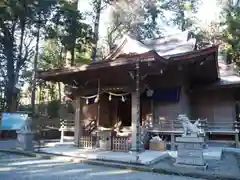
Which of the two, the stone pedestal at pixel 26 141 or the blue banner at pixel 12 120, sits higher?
the blue banner at pixel 12 120

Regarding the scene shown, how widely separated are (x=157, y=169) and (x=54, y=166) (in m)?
2.54

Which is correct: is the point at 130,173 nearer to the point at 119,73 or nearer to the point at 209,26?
the point at 119,73

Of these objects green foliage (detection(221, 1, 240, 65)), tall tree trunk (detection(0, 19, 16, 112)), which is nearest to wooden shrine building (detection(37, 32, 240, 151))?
green foliage (detection(221, 1, 240, 65))

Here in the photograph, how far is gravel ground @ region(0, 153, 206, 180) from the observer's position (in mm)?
4785

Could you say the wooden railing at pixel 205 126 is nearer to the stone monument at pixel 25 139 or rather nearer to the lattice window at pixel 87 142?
the lattice window at pixel 87 142

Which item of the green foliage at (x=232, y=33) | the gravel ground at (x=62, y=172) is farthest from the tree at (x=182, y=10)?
the gravel ground at (x=62, y=172)

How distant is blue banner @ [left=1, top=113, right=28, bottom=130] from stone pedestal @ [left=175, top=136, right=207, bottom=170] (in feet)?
27.9

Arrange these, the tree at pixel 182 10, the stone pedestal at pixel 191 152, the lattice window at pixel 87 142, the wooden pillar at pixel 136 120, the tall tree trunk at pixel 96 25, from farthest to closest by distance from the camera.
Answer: the tree at pixel 182 10 → the tall tree trunk at pixel 96 25 → the lattice window at pixel 87 142 → the wooden pillar at pixel 136 120 → the stone pedestal at pixel 191 152

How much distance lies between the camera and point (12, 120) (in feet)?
39.4

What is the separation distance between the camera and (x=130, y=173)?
5332 millimetres

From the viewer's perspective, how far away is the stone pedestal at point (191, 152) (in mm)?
5684

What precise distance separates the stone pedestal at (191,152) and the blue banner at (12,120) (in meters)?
8.50

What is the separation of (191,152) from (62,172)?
3.12m

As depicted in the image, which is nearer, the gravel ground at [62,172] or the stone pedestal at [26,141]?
the gravel ground at [62,172]
